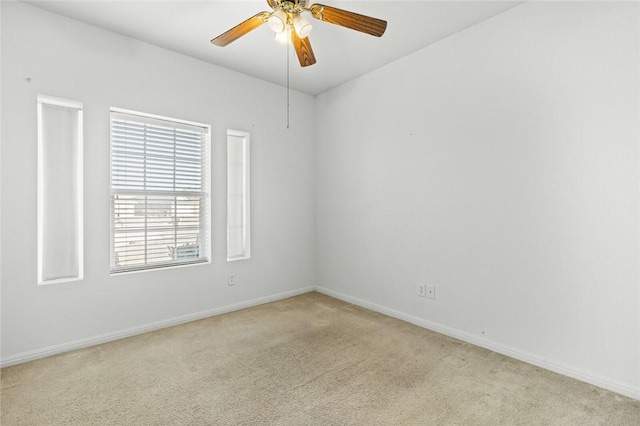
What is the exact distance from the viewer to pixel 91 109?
2652mm

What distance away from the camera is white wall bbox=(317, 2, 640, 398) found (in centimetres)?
200

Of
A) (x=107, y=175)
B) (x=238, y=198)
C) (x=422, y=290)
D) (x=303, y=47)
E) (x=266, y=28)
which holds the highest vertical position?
(x=266, y=28)

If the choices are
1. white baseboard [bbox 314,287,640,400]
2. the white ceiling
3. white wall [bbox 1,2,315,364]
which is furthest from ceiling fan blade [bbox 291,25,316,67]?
white baseboard [bbox 314,287,640,400]

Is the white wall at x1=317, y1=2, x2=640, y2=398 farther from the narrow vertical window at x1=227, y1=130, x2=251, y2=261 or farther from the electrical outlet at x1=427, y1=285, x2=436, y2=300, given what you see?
the narrow vertical window at x1=227, y1=130, x2=251, y2=261

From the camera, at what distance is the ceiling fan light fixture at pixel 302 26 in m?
1.98

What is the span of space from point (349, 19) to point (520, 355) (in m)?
2.64

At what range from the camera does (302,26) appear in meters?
2.00

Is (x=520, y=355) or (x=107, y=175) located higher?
(x=107, y=175)

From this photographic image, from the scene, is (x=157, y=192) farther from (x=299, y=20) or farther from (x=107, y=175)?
(x=299, y=20)

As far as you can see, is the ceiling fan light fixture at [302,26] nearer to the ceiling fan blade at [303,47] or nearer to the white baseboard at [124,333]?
the ceiling fan blade at [303,47]

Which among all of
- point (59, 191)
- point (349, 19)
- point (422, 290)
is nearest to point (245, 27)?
point (349, 19)

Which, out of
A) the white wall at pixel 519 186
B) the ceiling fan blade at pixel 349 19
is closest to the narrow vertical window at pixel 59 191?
the ceiling fan blade at pixel 349 19

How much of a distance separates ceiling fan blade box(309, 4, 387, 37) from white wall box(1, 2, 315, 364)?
1787 millimetres

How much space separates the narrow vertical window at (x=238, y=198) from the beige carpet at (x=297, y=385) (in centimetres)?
105
